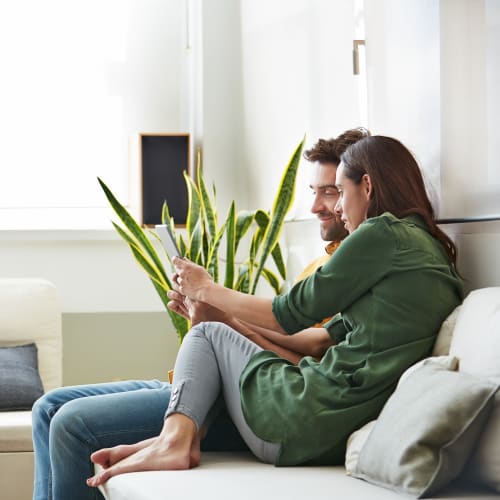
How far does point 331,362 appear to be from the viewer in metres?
2.10

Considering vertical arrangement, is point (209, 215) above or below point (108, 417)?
above

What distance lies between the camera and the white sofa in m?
1.67

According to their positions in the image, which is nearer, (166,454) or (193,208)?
(166,454)

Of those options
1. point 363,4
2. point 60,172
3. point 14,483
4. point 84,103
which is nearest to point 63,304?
point 60,172

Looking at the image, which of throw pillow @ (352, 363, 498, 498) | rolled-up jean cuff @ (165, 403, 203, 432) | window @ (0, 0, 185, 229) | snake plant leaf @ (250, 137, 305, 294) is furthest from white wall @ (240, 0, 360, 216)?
throw pillow @ (352, 363, 498, 498)

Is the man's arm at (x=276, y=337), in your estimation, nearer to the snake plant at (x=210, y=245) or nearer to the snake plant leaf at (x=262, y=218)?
the snake plant at (x=210, y=245)

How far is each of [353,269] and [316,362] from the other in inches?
10.5

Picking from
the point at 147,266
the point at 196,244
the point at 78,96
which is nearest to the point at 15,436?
the point at 147,266

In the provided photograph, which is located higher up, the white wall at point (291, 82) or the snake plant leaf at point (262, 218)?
the white wall at point (291, 82)

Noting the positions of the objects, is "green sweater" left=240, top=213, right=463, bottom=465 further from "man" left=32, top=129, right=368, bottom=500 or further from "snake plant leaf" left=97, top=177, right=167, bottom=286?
"snake plant leaf" left=97, top=177, right=167, bottom=286

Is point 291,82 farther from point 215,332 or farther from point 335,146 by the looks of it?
point 215,332

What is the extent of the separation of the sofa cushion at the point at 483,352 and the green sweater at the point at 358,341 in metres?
0.11

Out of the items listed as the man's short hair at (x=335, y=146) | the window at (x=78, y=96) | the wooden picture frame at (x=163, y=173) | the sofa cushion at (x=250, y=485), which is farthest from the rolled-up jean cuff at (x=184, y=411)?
the window at (x=78, y=96)

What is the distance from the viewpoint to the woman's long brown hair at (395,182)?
2246 mm
